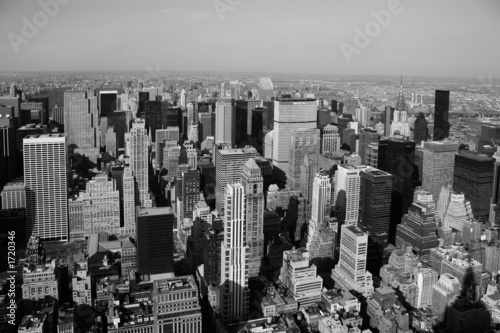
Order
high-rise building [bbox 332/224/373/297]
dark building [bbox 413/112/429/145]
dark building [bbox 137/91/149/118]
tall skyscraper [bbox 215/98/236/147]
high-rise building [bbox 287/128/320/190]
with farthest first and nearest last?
dark building [bbox 137/91/149/118] < tall skyscraper [bbox 215/98/236/147] < high-rise building [bbox 287/128/320/190] < dark building [bbox 413/112/429/145] < high-rise building [bbox 332/224/373/297]

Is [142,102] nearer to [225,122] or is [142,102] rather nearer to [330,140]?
[225,122]

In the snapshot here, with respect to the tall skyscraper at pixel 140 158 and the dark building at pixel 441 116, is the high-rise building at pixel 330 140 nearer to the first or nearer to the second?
the dark building at pixel 441 116

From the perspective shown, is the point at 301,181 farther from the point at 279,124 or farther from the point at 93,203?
the point at 93,203

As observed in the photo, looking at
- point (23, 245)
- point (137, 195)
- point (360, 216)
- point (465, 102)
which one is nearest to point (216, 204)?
point (137, 195)

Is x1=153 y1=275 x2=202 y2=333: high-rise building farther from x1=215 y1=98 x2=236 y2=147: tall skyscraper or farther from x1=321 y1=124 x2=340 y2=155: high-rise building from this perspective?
x1=215 y1=98 x2=236 y2=147: tall skyscraper

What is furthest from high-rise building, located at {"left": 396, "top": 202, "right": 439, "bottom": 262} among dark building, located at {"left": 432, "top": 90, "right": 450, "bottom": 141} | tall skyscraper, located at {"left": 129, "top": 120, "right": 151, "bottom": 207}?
tall skyscraper, located at {"left": 129, "top": 120, "right": 151, "bottom": 207}

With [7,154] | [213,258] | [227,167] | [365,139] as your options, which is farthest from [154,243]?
[365,139]
